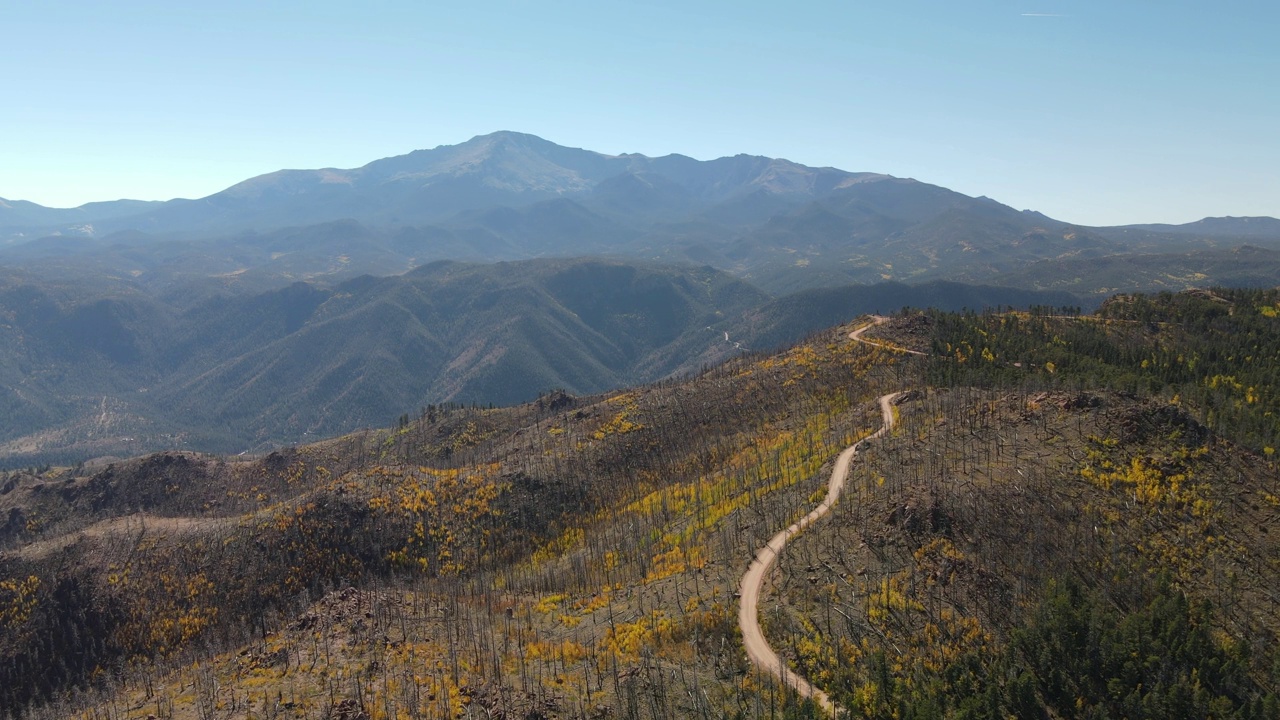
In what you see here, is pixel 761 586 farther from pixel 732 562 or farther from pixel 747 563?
pixel 732 562

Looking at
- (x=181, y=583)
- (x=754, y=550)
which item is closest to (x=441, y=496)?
(x=181, y=583)

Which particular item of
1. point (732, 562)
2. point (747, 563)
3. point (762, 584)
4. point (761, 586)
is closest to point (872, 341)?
point (732, 562)

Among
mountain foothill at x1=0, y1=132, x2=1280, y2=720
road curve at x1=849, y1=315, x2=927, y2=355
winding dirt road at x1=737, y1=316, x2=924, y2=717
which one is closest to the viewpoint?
mountain foothill at x1=0, y1=132, x2=1280, y2=720

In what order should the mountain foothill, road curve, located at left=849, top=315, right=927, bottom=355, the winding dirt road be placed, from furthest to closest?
1. road curve, located at left=849, top=315, right=927, bottom=355
2. the winding dirt road
3. the mountain foothill

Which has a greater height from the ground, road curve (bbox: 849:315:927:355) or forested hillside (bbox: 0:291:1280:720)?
road curve (bbox: 849:315:927:355)

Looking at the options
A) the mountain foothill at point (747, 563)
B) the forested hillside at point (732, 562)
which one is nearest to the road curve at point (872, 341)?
the mountain foothill at point (747, 563)

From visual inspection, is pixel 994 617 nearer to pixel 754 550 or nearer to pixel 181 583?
pixel 754 550

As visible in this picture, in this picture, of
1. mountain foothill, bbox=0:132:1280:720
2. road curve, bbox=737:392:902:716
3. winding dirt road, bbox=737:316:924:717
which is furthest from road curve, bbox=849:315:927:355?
road curve, bbox=737:392:902:716

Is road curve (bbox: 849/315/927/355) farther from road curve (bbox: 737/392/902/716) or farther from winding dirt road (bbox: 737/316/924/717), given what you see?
road curve (bbox: 737/392/902/716)
